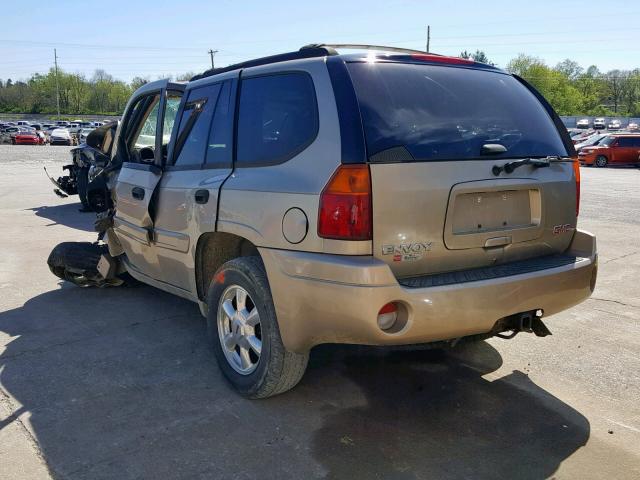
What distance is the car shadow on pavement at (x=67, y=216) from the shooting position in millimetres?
10363

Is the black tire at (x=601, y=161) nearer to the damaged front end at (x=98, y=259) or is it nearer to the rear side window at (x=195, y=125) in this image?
the damaged front end at (x=98, y=259)

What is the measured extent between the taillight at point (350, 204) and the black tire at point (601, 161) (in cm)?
2927

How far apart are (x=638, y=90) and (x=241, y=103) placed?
146 m

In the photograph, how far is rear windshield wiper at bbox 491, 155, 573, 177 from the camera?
3.25 metres

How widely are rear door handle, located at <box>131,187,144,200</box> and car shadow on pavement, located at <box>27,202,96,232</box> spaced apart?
18.1 feet

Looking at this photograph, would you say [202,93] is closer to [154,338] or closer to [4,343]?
[154,338]

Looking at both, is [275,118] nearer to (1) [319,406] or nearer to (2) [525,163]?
(2) [525,163]

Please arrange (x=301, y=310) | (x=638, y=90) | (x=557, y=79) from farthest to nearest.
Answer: (x=638, y=90)
(x=557, y=79)
(x=301, y=310)

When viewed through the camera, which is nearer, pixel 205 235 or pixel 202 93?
pixel 205 235

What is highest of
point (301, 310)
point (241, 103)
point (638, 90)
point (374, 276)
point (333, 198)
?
point (638, 90)

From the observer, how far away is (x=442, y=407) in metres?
3.47

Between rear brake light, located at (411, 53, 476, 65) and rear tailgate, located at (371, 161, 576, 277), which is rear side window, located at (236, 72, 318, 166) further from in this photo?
rear brake light, located at (411, 53, 476, 65)

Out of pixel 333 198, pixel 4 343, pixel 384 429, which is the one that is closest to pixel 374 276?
pixel 333 198

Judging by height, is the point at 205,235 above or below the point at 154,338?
above
